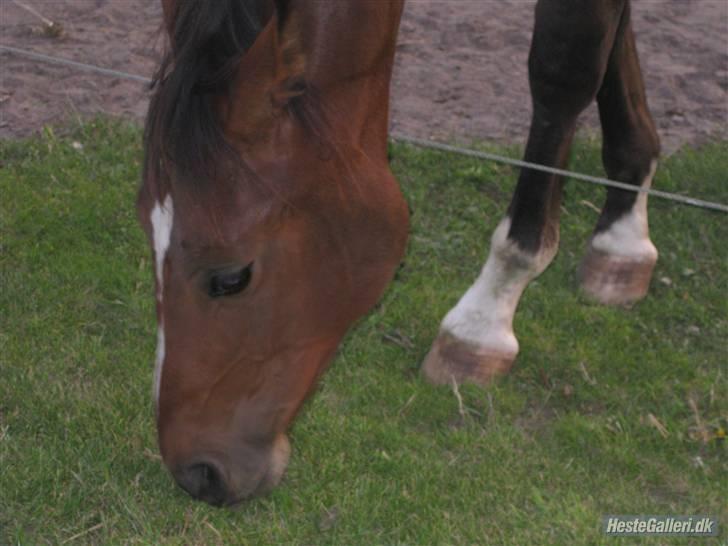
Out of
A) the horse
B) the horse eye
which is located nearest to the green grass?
the horse

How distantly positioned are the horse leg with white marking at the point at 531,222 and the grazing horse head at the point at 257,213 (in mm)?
910

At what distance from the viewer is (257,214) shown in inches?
85.6

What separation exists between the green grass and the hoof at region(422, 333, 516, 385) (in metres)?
0.05

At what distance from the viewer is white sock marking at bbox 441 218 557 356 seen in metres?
3.43

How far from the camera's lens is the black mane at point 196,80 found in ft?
6.71

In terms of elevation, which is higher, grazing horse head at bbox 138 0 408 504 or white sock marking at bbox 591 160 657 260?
grazing horse head at bbox 138 0 408 504

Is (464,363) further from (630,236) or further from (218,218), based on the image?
(218,218)

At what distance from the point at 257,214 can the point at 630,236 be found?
202 centimetres

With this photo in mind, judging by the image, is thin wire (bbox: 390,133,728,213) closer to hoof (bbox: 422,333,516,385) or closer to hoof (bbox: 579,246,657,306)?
hoof (bbox: 422,333,516,385)

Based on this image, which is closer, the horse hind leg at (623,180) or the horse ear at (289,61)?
the horse ear at (289,61)

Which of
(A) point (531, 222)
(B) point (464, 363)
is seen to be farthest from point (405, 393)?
(A) point (531, 222)

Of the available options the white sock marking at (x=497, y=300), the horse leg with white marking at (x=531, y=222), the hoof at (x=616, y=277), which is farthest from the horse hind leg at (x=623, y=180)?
the white sock marking at (x=497, y=300)

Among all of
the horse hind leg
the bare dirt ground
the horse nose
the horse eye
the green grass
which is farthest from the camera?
the bare dirt ground

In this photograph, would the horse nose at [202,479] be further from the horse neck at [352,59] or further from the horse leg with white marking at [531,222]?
the horse leg with white marking at [531,222]
